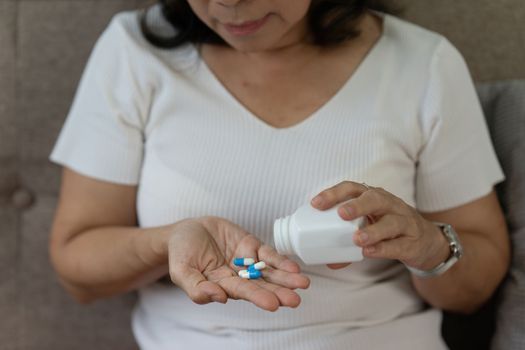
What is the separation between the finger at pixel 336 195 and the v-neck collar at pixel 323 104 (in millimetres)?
257

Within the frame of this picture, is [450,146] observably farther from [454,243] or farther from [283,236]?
[283,236]

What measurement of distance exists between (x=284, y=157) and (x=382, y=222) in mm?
256

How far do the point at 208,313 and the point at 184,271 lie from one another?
0.79 feet

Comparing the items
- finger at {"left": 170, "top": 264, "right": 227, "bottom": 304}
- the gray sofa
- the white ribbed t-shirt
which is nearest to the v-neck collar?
the white ribbed t-shirt

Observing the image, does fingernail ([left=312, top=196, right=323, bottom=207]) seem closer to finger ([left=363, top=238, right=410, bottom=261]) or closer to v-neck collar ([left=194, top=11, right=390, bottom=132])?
finger ([left=363, top=238, right=410, bottom=261])

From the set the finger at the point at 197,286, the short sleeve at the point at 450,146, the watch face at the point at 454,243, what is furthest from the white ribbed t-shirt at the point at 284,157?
the finger at the point at 197,286

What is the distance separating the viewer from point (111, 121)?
101 cm

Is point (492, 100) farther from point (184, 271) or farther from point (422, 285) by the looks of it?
point (184, 271)

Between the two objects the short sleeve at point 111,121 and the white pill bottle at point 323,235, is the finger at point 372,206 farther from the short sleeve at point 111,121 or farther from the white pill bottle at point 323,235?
the short sleeve at point 111,121

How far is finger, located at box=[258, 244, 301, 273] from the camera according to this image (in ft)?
2.38

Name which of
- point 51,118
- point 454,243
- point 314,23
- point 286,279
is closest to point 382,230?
point 286,279

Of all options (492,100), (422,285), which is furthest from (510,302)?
(492,100)

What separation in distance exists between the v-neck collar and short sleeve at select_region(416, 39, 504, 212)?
91 mm

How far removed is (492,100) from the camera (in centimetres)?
111
